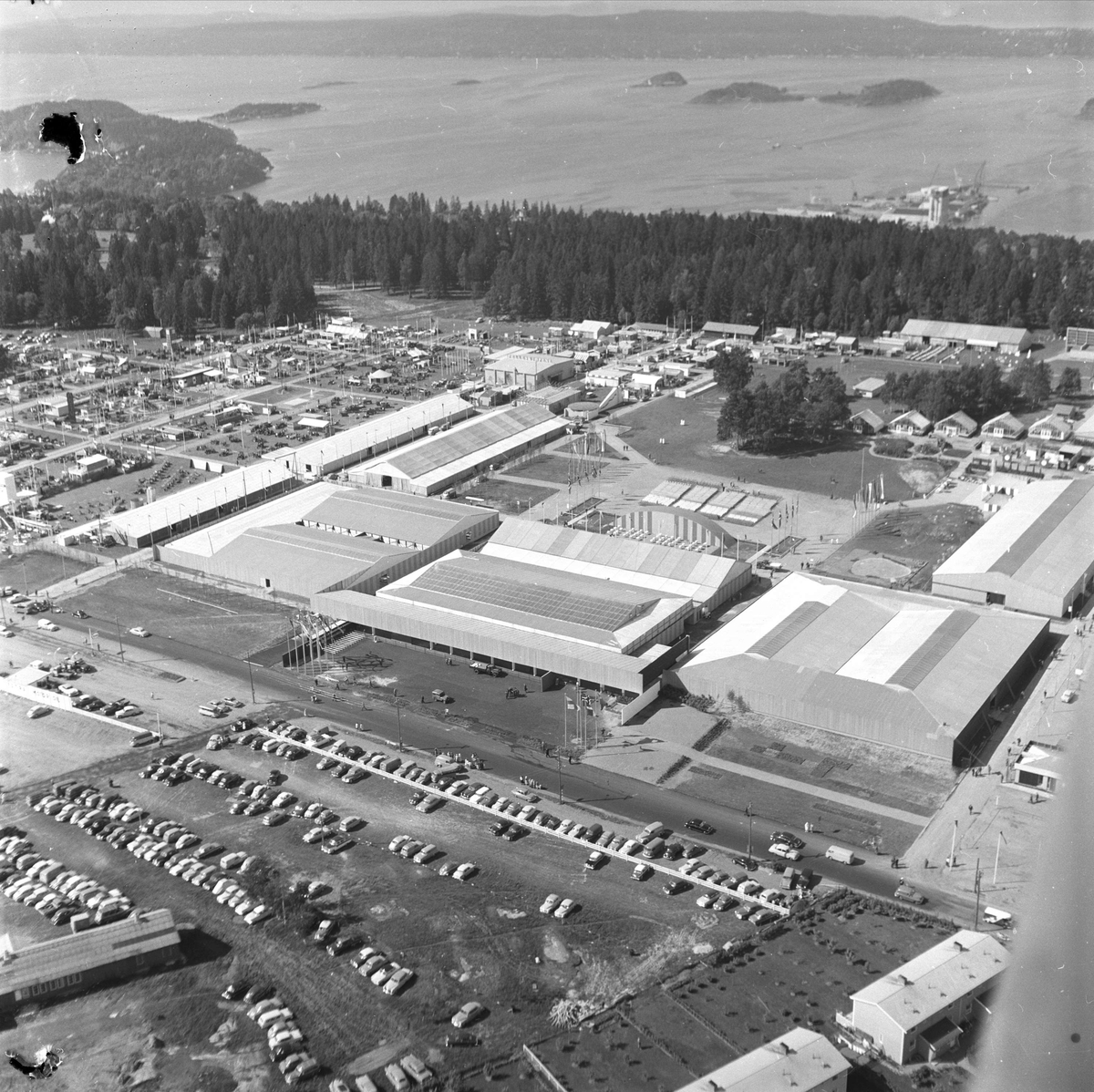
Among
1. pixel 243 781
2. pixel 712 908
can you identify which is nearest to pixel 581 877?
pixel 712 908

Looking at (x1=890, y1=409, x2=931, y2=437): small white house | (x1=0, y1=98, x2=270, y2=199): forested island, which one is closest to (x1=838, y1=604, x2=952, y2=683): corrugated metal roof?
(x1=890, y1=409, x2=931, y2=437): small white house

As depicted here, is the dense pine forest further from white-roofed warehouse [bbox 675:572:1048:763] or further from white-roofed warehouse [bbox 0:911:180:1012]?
white-roofed warehouse [bbox 0:911:180:1012]

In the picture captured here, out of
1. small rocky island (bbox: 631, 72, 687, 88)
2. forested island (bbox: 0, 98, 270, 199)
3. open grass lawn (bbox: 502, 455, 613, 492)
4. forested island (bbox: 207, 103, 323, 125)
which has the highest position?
small rocky island (bbox: 631, 72, 687, 88)

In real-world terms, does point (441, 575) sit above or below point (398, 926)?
above

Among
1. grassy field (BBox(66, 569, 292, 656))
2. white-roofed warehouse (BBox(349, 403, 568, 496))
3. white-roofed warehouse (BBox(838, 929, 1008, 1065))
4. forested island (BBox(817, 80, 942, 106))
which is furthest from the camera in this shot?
forested island (BBox(817, 80, 942, 106))

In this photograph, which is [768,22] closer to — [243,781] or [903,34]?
[903,34]

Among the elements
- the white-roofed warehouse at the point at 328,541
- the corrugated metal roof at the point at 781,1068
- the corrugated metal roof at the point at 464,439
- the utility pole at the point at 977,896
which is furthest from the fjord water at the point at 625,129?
the corrugated metal roof at the point at 781,1068

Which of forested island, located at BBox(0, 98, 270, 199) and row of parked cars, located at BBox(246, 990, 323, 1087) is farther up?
forested island, located at BBox(0, 98, 270, 199)

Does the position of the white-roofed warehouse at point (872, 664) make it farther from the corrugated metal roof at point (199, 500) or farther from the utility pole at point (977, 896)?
the corrugated metal roof at point (199, 500)

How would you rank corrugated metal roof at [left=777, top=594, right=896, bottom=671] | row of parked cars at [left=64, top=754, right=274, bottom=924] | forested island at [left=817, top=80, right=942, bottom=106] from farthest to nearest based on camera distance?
forested island at [left=817, top=80, right=942, bottom=106] → corrugated metal roof at [left=777, top=594, right=896, bottom=671] → row of parked cars at [left=64, top=754, right=274, bottom=924]
